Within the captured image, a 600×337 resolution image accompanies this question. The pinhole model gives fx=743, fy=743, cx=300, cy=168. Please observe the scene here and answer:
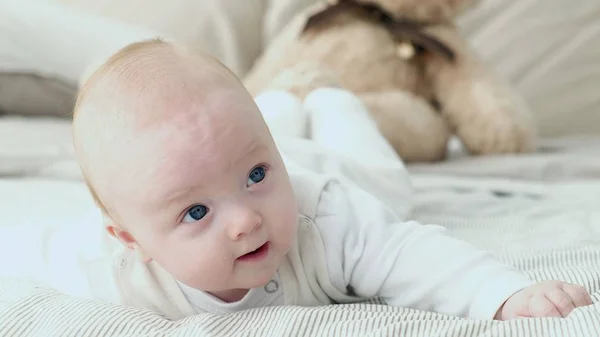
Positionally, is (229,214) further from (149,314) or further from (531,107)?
(531,107)

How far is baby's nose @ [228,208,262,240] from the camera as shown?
0.61 metres

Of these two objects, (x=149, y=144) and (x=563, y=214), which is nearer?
(x=149, y=144)

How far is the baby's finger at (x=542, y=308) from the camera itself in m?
0.58

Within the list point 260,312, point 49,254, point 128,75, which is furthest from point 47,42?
point 260,312

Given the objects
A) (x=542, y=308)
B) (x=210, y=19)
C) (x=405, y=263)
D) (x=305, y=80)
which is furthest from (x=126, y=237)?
(x=210, y=19)

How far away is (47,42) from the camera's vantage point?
1512 millimetres

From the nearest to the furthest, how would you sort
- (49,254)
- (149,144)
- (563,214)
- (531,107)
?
(149,144) → (49,254) → (563,214) → (531,107)

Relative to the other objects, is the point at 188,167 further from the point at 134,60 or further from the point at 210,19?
the point at 210,19

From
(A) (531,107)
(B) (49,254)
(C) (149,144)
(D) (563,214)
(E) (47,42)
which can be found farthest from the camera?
(A) (531,107)

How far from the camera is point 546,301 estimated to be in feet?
1.94

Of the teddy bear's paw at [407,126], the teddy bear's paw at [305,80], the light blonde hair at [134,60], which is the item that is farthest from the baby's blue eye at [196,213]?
the teddy bear's paw at [407,126]

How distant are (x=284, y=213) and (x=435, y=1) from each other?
1021mm

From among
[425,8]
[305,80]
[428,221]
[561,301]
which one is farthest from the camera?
[425,8]

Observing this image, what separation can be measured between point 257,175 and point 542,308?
0.85 feet
